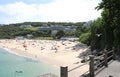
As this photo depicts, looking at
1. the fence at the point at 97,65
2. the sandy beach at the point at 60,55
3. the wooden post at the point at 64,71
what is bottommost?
the sandy beach at the point at 60,55

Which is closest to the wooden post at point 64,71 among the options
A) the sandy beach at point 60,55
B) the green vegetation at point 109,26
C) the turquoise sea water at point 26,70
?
the green vegetation at point 109,26

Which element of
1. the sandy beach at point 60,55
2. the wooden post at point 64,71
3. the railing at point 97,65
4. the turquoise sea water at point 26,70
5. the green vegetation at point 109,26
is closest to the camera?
the wooden post at point 64,71

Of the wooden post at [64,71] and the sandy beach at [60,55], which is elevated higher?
the wooden post at [64,71]

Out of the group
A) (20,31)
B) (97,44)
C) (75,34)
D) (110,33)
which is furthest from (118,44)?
(20,31)

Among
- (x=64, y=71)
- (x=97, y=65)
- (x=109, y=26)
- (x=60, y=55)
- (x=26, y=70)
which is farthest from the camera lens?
(x=60, y=55)

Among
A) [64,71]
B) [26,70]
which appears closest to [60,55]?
[26,70]

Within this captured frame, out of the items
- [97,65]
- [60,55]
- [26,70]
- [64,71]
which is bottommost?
[60,55]

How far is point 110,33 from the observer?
26.3 metres

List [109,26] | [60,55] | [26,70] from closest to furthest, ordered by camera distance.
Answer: [109,26], [26,70], [60,55]

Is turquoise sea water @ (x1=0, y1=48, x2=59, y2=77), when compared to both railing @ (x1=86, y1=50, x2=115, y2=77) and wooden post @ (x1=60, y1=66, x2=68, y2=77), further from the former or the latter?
wooden post @ (x1=60, y1=66, x2=68, y2=77)

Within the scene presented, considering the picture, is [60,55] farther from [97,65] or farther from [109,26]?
[97,65]

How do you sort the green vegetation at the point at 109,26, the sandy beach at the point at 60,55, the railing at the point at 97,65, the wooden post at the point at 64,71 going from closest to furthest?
the wooden post at the point at 64,71 < the railing at the point at 97,65 < the green vegetation at the point at 109,26 < the sandy beach at the point at 60,55

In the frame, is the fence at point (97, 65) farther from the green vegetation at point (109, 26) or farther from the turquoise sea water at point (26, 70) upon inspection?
the turquoise sea water at point (26, 70)

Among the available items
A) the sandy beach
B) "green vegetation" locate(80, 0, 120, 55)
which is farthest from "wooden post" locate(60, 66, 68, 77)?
the sandy beach
